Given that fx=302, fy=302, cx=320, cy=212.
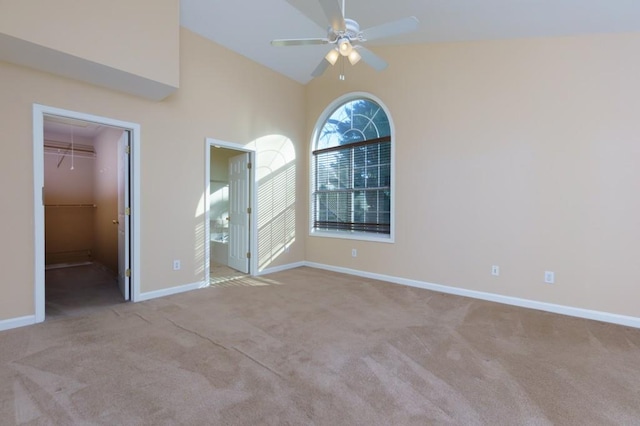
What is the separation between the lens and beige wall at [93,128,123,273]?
515 cm

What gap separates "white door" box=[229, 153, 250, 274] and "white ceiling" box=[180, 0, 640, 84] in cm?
176

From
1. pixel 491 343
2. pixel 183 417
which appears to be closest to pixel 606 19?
pixel 491 343

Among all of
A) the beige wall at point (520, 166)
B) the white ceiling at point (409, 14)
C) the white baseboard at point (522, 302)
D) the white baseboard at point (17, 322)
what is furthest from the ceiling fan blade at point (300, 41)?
the white baseboard at point (17, 322)

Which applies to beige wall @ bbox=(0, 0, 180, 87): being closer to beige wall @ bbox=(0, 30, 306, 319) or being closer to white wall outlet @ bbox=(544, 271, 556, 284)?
beige wall @ bbox=(0, 30, 306, 319)

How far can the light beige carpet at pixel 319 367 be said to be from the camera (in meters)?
1.71

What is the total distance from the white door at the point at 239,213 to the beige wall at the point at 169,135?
1.52 feet

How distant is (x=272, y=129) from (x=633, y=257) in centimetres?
485

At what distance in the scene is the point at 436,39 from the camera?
3.94m

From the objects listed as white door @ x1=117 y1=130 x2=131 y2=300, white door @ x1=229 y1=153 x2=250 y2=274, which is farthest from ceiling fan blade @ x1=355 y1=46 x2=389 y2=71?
white door @ x1=117 y1=130 x2=131 y2=300

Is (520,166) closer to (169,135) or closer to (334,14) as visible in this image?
(334,14)

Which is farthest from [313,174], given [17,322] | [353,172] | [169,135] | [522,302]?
[17,322]

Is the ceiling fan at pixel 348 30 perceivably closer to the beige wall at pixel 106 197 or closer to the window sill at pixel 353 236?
the window sill at pixel 353 236

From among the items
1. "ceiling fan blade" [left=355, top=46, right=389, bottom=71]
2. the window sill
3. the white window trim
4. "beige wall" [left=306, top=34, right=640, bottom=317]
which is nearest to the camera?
"ceiling fan blade" [left=355, top=46, right=389, bottom=71]

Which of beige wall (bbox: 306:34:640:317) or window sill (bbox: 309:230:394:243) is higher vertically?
beige wall (bbox: 306:34:640:317)
